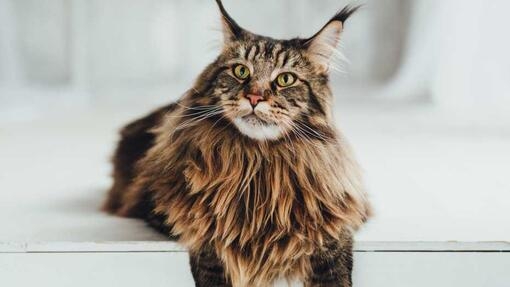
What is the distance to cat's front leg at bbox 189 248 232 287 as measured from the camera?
1.20m

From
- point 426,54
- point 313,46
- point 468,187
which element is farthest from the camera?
point 426,54

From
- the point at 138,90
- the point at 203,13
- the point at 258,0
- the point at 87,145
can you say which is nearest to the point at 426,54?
the point at 258,0

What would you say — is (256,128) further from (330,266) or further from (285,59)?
(330,266)

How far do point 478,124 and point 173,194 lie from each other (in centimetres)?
129

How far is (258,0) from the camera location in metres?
2.27

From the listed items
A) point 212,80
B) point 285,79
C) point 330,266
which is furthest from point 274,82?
point 330,266

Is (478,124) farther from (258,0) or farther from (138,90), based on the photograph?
(138,90)

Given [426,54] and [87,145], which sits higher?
[426,54]

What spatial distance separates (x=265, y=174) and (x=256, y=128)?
10 cm

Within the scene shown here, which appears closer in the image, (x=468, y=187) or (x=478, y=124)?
(x=468, y=187)

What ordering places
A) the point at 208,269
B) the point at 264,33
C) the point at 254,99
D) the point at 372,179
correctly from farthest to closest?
the point at 264,33
the point at 372,179
the point at 208,269
the point at 254,99

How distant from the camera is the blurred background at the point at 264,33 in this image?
2043mm

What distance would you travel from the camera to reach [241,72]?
3.77ft

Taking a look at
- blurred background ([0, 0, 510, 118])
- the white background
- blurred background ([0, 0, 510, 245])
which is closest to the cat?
the white background
